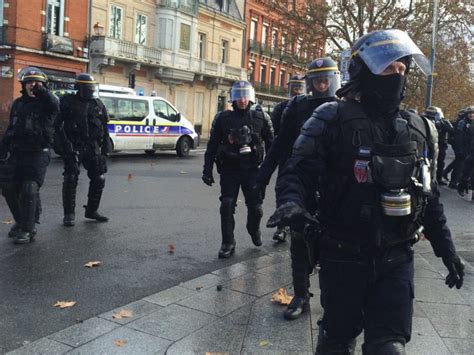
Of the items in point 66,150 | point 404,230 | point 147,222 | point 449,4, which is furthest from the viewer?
point 449,4


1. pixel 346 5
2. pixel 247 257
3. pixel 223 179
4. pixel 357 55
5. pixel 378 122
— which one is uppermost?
pixel 346 5

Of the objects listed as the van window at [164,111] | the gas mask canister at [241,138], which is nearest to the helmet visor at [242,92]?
the gas mask canister at [241,138]

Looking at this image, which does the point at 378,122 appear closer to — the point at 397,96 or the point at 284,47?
the point at 397,96

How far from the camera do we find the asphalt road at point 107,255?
14.0 feet

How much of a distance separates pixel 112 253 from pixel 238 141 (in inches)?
70.8

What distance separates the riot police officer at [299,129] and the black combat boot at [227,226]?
1.13 m

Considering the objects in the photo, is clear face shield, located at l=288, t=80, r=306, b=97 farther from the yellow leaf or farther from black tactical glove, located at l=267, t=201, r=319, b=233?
black tactical glove, located at l=267, t=201, r=319, b=233

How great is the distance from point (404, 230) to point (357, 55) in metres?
0.87

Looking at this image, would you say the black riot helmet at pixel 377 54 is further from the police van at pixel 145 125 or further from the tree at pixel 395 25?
the tree at pixel 395 25

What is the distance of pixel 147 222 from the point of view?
311 inches

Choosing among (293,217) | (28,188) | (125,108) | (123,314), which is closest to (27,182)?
(28,188)

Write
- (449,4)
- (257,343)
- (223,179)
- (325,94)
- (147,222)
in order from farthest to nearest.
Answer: (449,4), (147,222), (223,179), (325,94), (257,343)

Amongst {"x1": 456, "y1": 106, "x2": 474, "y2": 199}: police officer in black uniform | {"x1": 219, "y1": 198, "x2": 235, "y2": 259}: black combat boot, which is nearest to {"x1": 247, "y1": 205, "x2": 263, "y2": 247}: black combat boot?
{"x1": 219, "y1": 198, "x2": 235, "y2": 259}: black combat boot

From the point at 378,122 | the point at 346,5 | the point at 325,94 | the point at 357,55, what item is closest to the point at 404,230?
the point at 378,122
